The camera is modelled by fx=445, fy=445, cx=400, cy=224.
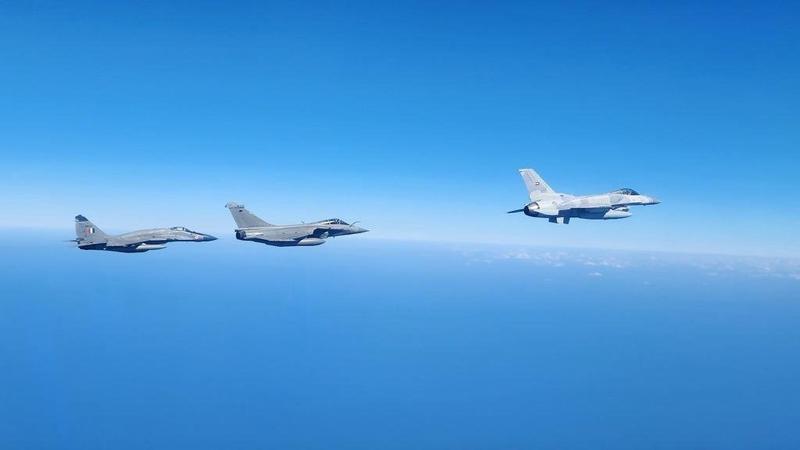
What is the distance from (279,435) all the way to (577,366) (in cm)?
13139

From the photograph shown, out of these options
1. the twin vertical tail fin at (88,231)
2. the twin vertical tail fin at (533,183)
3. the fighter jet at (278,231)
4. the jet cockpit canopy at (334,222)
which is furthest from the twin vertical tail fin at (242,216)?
the twin vertical tail fin at (533,183)

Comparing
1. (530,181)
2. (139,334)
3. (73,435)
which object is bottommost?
(73,435)

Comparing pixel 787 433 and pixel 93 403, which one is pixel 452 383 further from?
pixel 93 403

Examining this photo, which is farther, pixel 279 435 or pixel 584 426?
pixel 584 426

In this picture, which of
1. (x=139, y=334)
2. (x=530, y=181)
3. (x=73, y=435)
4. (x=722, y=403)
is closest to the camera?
(x=530, y=181)

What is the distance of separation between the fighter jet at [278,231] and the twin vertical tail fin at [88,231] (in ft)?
35.8

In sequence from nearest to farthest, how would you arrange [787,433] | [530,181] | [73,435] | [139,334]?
[530,181] → [73,435] → [787,433] → [139,334]

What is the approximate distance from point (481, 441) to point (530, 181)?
380ft

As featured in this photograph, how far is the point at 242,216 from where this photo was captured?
37188 mm

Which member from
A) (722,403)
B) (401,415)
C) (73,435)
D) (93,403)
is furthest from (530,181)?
(722,403)

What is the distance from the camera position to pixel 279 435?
122m

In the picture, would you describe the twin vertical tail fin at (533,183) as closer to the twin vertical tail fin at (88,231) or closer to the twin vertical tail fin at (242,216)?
the twin vertical tail fin at (242,216)

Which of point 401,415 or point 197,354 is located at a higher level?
point 197,354

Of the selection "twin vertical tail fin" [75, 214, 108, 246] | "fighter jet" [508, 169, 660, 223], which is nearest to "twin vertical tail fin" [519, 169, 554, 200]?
"fighter jet" [508, 169, 660, 223]
